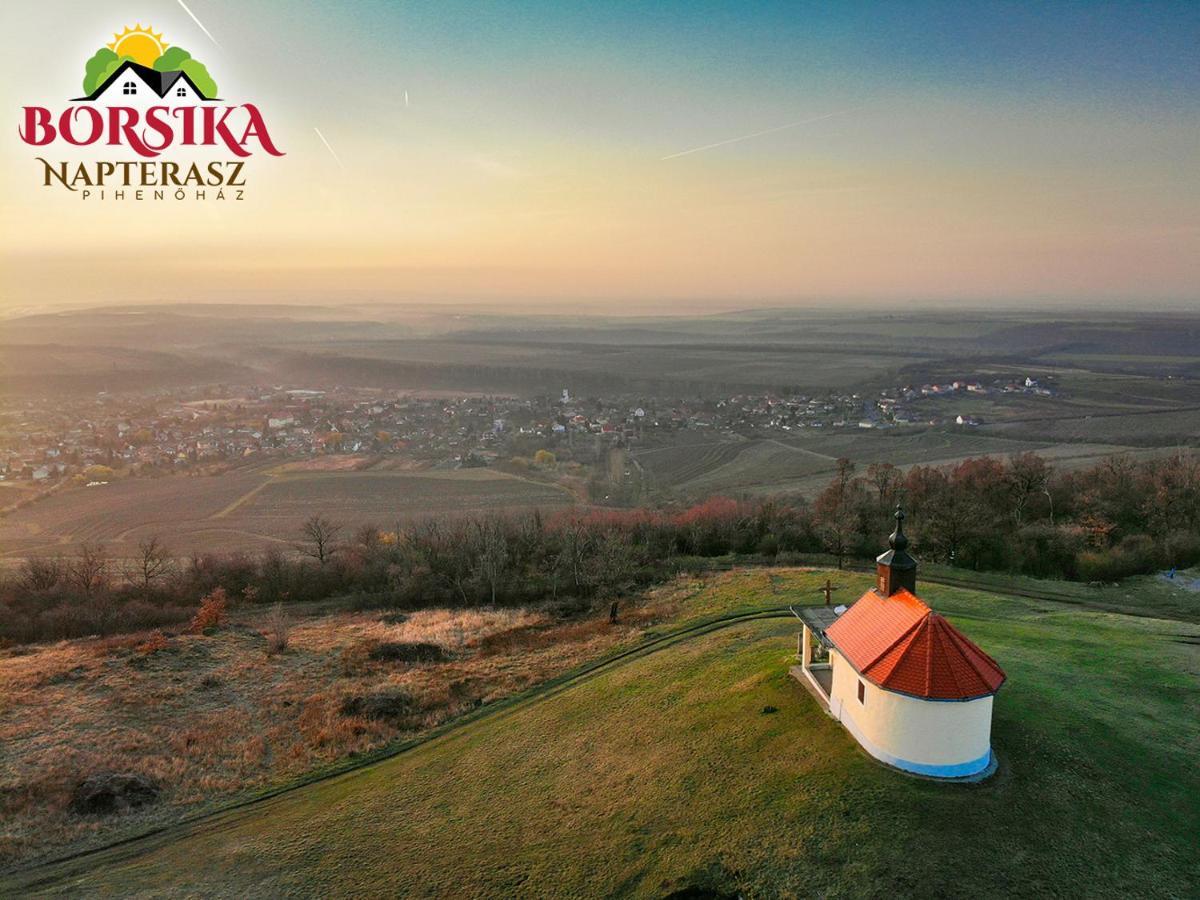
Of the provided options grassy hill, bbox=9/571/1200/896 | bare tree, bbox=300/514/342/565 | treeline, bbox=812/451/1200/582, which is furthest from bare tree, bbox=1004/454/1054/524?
bare tree, bbox=300/514/342/565

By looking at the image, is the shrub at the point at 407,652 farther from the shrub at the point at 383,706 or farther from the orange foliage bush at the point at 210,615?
the orange foliage bush at the point at 210,615

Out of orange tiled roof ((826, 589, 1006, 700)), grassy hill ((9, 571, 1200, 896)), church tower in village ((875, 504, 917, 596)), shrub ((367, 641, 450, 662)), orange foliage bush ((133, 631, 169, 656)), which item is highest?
church tower in village ((875, 504, 917, 596))

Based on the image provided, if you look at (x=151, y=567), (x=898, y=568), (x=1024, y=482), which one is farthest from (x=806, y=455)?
(x=151, y=567)

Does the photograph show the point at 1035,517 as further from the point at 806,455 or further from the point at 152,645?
the point at 152,645

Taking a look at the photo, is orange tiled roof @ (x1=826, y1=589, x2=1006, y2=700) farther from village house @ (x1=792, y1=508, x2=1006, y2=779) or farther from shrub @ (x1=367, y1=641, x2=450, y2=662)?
shrub @ (x1=367, y1=641, x2=450, y2=662)

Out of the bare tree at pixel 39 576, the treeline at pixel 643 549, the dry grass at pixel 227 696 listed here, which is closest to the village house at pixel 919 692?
the dry grass at pixel 227 696

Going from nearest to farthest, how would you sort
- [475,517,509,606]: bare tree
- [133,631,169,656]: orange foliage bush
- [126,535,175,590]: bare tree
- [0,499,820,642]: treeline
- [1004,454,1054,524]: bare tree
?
[133,631,169,656]: orange foliage bush
[0,499,820,642]: treeline
[126,535,175,590]: bare tree
[475,517,509,606]: bare tree
[1004,454,1054,524]: bare tree
